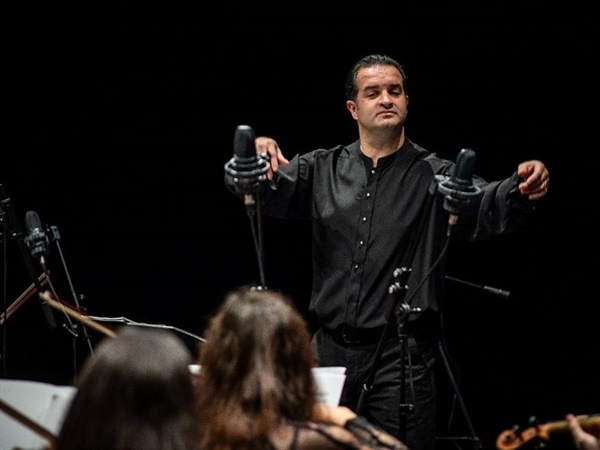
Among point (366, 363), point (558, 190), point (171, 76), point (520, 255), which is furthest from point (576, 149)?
point (171, 76)

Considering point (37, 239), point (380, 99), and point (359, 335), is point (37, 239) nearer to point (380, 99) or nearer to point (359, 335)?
point (359, 335)

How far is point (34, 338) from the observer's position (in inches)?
191

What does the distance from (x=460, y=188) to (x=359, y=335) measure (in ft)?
2.45

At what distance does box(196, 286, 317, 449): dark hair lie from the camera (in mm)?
1940

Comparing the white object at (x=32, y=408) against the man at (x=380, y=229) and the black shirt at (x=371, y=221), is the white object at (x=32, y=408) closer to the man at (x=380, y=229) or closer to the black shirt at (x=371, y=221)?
the man at (x=380, y=229)

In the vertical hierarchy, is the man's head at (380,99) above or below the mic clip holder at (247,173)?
→ above

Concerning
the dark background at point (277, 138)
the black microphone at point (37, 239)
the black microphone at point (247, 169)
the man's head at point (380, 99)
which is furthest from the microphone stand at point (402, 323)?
the black microphone at point (37, 239)

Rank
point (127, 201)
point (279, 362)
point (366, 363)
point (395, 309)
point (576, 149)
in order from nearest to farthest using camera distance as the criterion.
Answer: point (279, 362)
point (395, 309)
point (366, 363)
point (576, 149)
point (127, 201)

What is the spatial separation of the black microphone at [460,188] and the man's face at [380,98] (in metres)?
0.60

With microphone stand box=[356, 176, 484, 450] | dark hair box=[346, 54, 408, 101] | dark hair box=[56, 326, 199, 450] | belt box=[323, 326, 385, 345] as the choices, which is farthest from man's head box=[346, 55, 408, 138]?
dark hair box=[56, 326, 199, 450]

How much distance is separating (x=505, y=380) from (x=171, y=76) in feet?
6.95

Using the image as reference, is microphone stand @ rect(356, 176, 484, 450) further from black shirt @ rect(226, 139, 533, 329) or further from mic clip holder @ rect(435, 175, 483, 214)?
black shirt @ rect(226, 139, 533, 329)

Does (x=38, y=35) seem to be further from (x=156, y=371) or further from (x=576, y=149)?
(x=156, y=371)

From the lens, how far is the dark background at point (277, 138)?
→ 4.12 meters
